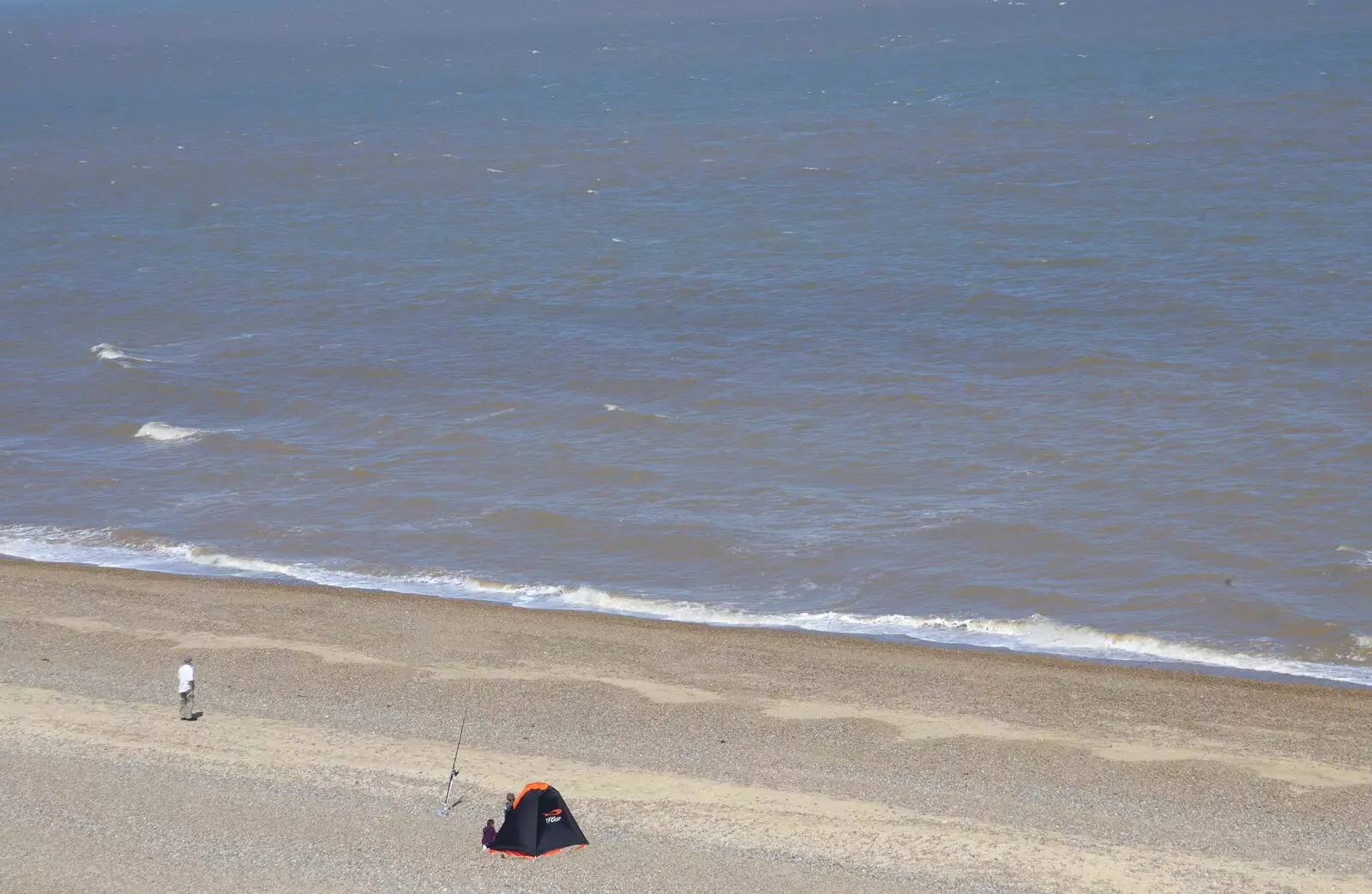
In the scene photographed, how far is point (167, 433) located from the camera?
43.8 m

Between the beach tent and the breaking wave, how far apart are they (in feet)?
36.3

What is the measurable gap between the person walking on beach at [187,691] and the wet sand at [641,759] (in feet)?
1.14

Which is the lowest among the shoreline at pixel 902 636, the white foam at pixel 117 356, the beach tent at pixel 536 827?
the beach tent at pixel 536 827

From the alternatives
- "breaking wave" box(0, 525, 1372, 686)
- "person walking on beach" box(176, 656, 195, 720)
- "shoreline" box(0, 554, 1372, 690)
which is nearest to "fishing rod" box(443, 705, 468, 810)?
"person walking on beach" box(176, 656, 195, 720)

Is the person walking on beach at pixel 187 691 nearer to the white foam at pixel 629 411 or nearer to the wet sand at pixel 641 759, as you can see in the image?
the wet sand at pixel 641 759

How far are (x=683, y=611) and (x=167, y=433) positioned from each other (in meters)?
20.1

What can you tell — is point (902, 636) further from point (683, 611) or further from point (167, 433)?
point (167, 433)

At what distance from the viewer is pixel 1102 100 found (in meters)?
90.4

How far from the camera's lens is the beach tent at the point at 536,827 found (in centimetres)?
1998

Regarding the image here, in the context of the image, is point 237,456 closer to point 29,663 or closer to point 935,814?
point 29,663

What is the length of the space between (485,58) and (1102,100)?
3019 inches

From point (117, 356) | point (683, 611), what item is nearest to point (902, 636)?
point (683, 611)

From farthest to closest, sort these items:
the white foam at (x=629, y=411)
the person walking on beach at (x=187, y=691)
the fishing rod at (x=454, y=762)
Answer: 1. the white foam at (x=629, y=411)
2. the person walking on beach at (x=187, y=691)
3. the fishing rod at (x=454, y=762)

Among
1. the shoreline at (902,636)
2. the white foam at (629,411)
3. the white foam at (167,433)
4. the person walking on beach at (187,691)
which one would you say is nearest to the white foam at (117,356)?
the white foam at (167,433)
